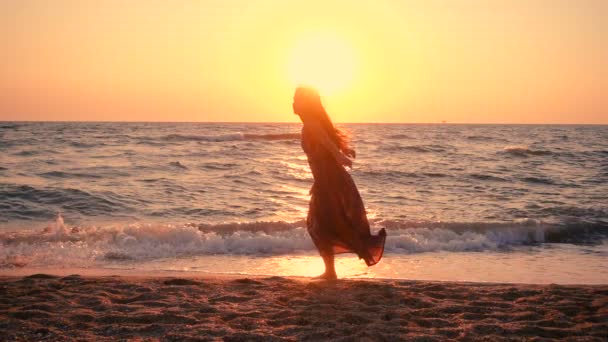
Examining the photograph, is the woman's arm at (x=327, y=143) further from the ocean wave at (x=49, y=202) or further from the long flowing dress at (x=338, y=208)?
the ocean wave at (x=49, y=202)

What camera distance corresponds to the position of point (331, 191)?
6.36 m

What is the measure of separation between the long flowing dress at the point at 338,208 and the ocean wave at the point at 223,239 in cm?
297

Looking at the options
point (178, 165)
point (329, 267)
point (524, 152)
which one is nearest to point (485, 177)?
point (178, 165)

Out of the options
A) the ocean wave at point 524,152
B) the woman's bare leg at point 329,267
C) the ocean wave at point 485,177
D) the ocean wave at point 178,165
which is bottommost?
the woman's bare leg at point 329,267

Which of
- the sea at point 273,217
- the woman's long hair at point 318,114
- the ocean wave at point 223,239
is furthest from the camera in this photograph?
the ocean wave at point 223,239

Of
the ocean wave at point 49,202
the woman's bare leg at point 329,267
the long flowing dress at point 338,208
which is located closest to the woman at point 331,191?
the long flowing dress at point 338,208

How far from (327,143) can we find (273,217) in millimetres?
6307

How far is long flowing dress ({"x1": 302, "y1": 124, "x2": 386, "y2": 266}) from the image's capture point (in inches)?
249

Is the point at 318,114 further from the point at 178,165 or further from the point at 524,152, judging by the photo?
the point at 524,152

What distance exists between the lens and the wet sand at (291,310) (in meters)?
4.53

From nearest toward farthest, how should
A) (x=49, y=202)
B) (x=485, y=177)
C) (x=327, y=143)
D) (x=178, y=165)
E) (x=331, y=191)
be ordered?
(x=327, y=143)
(x=331, y=191)
(x=49, y=202)
(x=485, y=177)
(x=178, y=165)

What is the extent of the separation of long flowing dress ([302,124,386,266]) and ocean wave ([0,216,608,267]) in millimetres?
2965

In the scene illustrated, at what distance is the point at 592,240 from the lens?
10828mm

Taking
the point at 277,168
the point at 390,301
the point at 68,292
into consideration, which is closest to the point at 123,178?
the point at 277,168
